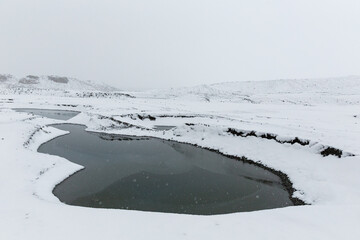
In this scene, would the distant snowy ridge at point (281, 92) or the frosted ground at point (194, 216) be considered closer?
the frosted ground at point (194, 216)

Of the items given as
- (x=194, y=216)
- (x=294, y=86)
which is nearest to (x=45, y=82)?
(x=294, y=86)

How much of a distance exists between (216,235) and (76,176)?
13605mm

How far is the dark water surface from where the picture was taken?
15320mm

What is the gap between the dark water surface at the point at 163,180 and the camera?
50.3 ft

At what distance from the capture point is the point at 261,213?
10.4m

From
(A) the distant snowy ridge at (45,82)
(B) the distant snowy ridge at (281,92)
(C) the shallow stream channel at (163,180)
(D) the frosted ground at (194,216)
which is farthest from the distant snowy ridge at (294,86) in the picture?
(A) the distant snowy ridge at (45,82)

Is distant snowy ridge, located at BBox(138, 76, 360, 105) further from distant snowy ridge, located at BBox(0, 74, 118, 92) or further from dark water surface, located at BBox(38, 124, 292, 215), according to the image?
distant snowy ridge, located at BBox(0, 74, 118, 92)

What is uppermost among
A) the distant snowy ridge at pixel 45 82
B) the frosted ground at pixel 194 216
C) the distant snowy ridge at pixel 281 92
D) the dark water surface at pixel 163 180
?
the distant snowy ridge at pixel 45 82

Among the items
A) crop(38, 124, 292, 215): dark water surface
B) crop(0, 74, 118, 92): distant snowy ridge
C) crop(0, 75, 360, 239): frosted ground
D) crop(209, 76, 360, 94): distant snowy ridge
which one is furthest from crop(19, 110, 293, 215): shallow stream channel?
crop(0, 74, 118, 92): distant snowy ridge

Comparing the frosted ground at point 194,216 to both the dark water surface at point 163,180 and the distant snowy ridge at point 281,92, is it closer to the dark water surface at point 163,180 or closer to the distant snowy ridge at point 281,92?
the dark water surface at point 163,180

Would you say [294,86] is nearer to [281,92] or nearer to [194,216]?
[281,92]

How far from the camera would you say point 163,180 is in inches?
744

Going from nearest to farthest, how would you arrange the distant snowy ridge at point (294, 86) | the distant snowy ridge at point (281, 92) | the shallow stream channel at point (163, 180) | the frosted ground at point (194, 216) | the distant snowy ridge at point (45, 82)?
the frosted ground at point (194, 216), the shallow stream channel at point (163, 180), the distant snowy ridge at point (281, 92), the distant snowy ridge at point (294, 86), the distant snowy ridge at point (45, 82)

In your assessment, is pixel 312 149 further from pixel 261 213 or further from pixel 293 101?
pixel 293 101
